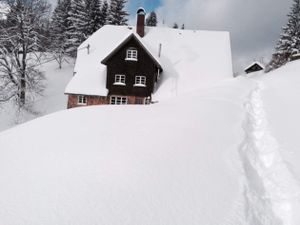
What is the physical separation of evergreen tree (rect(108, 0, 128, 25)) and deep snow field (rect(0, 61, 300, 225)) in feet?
131

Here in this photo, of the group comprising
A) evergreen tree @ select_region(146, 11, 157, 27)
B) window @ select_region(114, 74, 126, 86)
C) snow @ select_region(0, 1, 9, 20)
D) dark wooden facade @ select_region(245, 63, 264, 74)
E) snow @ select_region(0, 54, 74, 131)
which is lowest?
snow @ select_region(0, 54, 74, 131)

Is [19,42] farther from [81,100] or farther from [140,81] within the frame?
[140,81]

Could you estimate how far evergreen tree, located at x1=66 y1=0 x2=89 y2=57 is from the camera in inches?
1898

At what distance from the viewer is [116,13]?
160 ft

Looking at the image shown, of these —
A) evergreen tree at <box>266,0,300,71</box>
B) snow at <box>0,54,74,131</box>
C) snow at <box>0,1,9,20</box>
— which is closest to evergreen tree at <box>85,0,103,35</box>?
snow at <box>0,54,74,131</box>

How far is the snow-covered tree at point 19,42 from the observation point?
29656 millimetres

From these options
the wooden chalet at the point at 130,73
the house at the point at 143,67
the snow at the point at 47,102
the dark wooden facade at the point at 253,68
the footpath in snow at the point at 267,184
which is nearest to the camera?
the footpath in snow at the point at 267,184

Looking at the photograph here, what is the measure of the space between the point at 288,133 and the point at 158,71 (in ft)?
68.4

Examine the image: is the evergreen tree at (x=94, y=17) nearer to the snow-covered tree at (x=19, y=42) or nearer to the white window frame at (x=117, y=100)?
the snow-covered tree at (x=19, y=42)

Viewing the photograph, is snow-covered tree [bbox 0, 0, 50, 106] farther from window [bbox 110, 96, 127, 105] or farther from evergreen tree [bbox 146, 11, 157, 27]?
evergreen tree [bbox 146, 11, 157, 27]

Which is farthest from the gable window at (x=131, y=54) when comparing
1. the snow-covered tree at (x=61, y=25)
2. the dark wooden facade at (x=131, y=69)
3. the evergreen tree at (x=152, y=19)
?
the evergreen tree at (x=152, y=19)

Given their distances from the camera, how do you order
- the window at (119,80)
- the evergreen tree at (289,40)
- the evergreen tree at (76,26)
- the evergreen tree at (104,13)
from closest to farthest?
the window at (119,80)
the evergreen tree at (289,40)
the evergreen tree at (76,26)
the evergreen tree at (104,13)

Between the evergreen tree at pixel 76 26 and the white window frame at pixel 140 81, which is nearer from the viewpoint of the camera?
the white window frame at pixel 140 81

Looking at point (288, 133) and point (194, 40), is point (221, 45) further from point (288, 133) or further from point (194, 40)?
point (288, 133)
